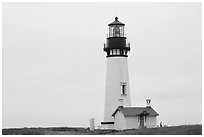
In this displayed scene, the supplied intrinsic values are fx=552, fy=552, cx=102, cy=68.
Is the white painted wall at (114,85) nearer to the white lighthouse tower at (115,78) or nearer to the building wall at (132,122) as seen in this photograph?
the white lighthouse tower at (115,78)

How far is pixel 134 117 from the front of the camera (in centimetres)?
3231

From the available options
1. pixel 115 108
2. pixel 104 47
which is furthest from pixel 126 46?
pixel 115 108

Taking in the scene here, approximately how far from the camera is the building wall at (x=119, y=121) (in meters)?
32.2

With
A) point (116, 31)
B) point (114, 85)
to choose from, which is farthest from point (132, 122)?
point (116, 31)

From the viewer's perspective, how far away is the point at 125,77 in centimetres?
3388

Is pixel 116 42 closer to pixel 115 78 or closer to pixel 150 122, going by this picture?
pixel 115 78

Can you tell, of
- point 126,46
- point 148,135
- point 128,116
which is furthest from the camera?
point 126,46

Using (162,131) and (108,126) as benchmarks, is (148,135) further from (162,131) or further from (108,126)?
(108,126)

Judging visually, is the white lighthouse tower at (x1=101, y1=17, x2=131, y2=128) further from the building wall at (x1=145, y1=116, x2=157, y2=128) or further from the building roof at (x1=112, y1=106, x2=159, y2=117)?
the building wall at (x1=145, y1=116, x2=157, y2=128)

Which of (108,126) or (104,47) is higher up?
(104,47)

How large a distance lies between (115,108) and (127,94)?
117 cm

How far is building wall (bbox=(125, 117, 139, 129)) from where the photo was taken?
32.1 metres

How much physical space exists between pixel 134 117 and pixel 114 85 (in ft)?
8.39

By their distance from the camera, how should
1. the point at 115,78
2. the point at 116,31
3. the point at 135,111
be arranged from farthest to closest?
the point at 116,31
the point at 115,78
the point at 135,111
